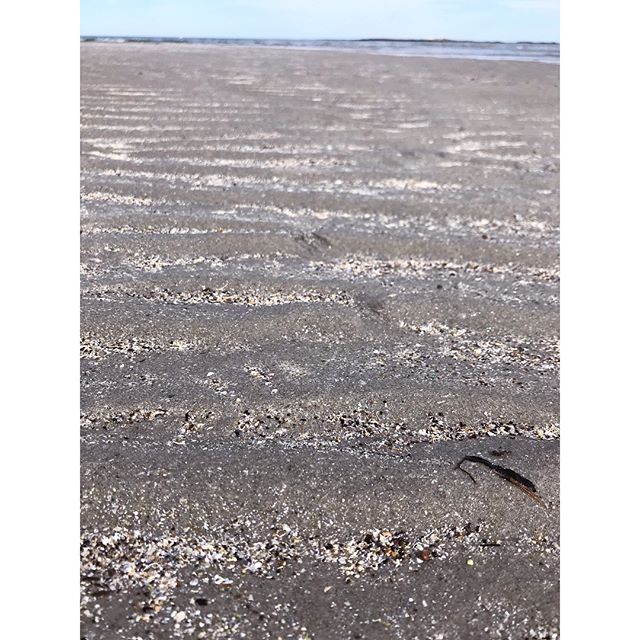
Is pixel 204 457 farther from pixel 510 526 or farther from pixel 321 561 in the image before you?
pixel 510 526

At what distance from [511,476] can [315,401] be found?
421 millimetres

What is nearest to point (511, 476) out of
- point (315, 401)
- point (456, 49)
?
point (315, 401)

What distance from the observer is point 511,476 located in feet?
4.57

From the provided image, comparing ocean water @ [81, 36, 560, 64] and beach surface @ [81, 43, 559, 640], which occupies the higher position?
ocean water @ [81, 36, 560, 64]

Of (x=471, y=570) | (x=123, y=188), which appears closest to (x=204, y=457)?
(x=471, y=570)

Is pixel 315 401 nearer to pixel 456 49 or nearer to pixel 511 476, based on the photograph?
pixel 511 476

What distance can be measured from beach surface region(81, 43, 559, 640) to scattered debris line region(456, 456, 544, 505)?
1 centimetres

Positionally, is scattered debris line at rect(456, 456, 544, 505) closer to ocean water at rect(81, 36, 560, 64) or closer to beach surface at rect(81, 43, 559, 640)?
beach surface at rect(81, 43, 559, 640)

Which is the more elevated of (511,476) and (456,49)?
A: (456,49)

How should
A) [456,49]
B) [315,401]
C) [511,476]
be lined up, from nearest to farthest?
1. [511,476]
2. [315,401]
3. [456,49]

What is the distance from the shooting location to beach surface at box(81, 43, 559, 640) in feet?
3.67

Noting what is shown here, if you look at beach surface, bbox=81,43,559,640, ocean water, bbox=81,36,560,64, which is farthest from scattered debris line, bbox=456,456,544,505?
ocean water, bbox=81,36,560,64

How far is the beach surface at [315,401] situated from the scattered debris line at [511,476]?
0.4 inches
